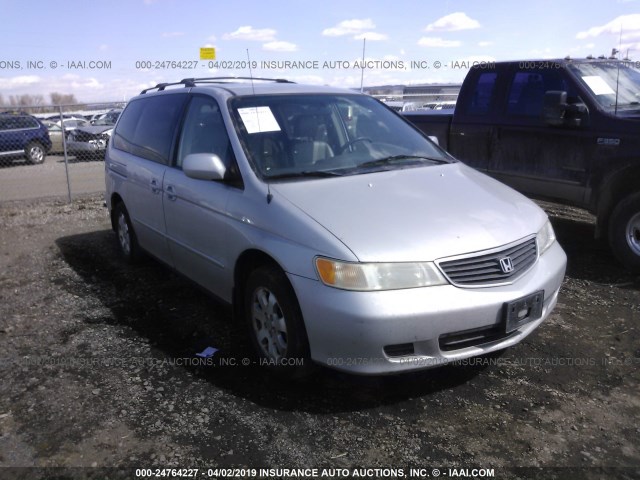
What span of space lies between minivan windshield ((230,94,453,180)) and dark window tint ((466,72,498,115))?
2.37 metres

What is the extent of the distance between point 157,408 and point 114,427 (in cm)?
26

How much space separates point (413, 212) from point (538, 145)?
134 inches

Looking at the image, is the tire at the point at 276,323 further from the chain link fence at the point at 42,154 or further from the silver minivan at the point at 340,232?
the chain link fence at the point at 42,154

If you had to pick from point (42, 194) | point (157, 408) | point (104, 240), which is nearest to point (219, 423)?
point (157, 408)

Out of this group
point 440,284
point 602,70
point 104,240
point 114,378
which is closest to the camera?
point 440,284

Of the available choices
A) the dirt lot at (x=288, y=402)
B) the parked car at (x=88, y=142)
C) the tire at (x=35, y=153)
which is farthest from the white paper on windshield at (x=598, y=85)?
the tire at (x=35, y=153)

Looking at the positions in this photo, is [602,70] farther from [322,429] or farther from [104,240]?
[104,240]

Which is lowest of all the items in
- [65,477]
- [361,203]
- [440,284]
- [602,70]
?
[65,477]

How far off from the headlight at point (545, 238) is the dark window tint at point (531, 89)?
275cm

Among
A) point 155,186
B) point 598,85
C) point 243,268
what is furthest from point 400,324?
point 598,85

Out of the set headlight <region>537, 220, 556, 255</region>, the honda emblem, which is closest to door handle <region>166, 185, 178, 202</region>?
the honda emblem

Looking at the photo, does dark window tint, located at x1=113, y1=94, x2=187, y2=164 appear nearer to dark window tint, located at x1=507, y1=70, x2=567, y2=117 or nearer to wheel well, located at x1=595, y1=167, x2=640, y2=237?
dark window tint, located at x1=507, y1=70, x2=567, y2=117

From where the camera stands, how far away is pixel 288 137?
3.80 metres

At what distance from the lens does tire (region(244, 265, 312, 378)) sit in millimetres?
3094
